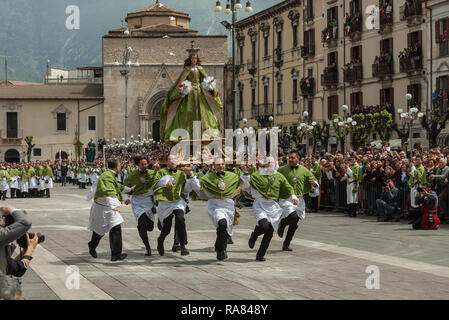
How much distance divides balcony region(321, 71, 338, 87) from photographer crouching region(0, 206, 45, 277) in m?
41.1

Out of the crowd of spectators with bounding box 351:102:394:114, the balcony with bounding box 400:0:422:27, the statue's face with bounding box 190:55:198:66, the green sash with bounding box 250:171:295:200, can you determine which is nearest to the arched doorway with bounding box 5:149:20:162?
the crowd of spectators with bounding box 351:102:394:114

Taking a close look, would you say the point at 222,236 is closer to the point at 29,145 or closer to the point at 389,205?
the point at 389,205

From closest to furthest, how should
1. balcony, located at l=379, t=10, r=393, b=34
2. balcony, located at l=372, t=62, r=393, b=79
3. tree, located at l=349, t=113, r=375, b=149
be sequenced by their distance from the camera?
1. tree, located at l=349, t=113, r=375, b=149
2. balcony, located at l=379, t=10, r=393, b=34
3. balcony, located at l=372, t=62, r=393, b=79

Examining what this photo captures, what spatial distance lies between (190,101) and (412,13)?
2122 cm

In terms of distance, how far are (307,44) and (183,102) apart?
32.3 metres

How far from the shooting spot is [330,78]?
4772cm

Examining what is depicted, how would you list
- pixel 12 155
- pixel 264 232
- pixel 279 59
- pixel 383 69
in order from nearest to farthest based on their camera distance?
pixel 264 232, pixel 383 69, pixel 279 59, pixel 12 155

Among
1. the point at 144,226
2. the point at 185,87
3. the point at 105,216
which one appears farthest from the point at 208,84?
the point at 105,216

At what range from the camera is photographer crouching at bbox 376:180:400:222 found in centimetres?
2069

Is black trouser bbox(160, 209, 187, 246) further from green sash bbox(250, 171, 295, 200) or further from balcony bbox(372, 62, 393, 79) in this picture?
balcony bbox(372, 62, 393, 79)

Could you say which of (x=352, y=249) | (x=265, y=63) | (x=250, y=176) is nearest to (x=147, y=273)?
(x=250, y=176)

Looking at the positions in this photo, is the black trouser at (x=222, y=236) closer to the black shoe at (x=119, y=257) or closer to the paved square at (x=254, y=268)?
the paved square at (x=254, y=268)

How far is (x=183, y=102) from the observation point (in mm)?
21203
